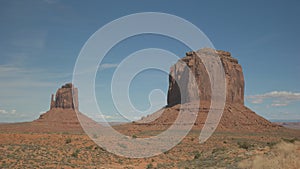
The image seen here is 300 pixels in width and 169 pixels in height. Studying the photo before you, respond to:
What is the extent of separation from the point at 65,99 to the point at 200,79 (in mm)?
68809

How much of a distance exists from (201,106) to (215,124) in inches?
382

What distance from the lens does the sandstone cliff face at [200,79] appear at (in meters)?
80.8

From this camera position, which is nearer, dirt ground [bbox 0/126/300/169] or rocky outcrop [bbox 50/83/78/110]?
dirt ground [bbox 0/126/300/169]

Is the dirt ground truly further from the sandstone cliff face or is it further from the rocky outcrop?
the rocky outcrop

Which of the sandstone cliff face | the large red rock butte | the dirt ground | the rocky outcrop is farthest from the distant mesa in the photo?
the dirt ground

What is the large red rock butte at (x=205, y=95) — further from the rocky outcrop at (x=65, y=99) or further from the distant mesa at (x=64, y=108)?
the rocky outcrop at (x=65, y=99)

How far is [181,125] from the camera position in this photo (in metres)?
65.1

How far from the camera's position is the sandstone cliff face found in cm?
8081

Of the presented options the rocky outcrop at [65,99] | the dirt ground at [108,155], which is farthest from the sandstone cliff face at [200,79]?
the rocky outcrop at [65,99]

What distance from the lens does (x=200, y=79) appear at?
81562 mm

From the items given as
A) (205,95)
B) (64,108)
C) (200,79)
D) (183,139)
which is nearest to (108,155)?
(183,139)

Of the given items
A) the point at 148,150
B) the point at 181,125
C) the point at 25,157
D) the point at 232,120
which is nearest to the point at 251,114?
the point at 232,120

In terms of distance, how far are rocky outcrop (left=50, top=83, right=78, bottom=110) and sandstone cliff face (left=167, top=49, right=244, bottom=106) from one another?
175ft

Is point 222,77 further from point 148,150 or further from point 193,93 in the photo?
point 148,150
